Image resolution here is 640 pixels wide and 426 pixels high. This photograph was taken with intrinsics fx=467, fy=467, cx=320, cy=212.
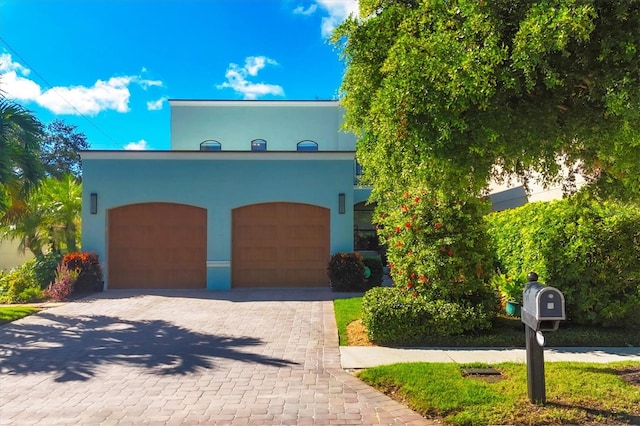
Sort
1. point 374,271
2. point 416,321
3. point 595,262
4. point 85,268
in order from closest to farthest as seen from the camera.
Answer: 1. point 416,321
2. point 595,262
3. point 85,268
4. point 374,271

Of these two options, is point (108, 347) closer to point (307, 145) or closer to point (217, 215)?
point (217, 215)

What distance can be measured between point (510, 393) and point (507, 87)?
10.5 feet

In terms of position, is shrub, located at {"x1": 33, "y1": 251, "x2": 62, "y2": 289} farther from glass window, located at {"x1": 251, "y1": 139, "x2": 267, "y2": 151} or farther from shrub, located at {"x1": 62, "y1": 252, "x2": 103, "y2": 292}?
glass window, located at {"x1": 251, "y1": 139, "x2": 267, "y2": 151}

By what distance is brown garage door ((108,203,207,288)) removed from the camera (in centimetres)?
1458

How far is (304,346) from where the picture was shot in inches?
292

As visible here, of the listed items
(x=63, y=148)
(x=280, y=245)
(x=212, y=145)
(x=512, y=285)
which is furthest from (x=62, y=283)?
(x=63, y=148)

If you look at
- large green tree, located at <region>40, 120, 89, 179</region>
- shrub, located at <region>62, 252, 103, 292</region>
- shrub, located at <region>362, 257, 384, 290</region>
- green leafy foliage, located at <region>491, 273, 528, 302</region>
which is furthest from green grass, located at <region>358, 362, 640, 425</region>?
large green tree, located at <region>40, 120, 89, 179</region>

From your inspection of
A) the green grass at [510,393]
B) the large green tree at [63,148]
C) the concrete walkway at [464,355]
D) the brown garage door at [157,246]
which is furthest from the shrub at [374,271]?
the large green tree at [63,148]

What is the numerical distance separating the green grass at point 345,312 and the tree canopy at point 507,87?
3.90 m

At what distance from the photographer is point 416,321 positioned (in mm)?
7473

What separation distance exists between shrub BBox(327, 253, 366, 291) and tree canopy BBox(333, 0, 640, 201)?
878 centimetres

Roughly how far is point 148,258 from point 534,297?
12479 mm

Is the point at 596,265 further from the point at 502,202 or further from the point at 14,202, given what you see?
the point at 14,202

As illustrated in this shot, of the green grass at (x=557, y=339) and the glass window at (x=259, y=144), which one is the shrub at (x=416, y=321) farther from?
the glass window at (x=259, y=144)
